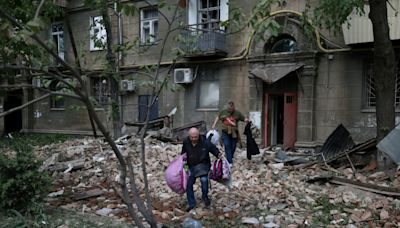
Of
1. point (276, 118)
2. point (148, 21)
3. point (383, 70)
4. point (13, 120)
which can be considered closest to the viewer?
point (383, 70)

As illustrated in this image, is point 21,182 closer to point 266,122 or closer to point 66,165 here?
point 66,165

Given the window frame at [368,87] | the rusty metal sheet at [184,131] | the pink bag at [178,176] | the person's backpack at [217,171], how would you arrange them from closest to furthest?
the pink bag at [178,176]
the person's backpack at [217,171]
the window frame at [368,87]
the rusty metal sheet at [184,131]

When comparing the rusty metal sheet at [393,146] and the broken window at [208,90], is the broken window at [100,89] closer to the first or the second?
the broken window at [208,90]

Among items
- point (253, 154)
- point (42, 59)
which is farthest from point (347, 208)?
point (42, 59)

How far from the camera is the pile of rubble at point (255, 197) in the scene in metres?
6.42

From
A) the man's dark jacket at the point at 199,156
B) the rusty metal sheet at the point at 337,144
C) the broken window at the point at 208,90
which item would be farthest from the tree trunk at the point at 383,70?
the broken window at the point at 208,90

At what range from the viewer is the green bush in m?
6.07

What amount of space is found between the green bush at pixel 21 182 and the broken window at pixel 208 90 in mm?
10077

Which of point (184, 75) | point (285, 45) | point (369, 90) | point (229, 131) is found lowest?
point (229, 131)

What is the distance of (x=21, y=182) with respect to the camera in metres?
6.08

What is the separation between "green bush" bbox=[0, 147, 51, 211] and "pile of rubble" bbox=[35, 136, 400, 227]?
104 centimetres

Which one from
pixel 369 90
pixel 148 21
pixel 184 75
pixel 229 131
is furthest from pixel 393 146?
pixel 148 21

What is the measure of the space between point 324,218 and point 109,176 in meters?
5.11

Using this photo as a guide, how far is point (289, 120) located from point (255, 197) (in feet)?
24.3
